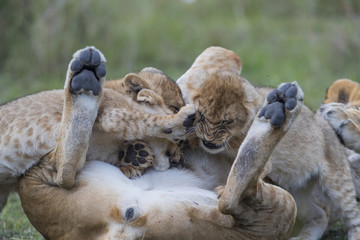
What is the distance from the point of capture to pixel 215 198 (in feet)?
13.9

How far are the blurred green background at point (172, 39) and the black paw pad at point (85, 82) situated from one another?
15.8 feet

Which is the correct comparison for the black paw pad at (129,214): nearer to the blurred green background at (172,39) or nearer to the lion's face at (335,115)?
the lion's face at (335,115)

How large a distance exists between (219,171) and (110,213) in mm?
948

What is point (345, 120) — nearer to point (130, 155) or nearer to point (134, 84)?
point (134, 84)

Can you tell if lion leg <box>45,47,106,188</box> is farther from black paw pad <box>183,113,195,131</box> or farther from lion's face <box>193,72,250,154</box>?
lion's face <box>193,72,250,154</box>

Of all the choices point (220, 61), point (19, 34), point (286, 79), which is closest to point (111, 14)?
point (19, 34)

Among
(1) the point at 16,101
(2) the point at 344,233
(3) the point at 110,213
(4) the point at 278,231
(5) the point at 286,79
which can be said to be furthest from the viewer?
(5) the point at 286,79

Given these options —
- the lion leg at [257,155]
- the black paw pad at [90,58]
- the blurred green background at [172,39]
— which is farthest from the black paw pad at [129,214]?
the blurred green background at [172,39]

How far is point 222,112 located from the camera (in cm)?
436

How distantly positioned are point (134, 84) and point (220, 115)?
0.63 m

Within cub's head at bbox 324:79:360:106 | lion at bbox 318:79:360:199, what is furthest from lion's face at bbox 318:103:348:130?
cub's head at bbox 324:79:360:106

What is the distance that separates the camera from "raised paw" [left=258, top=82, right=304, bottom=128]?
394 centimetres

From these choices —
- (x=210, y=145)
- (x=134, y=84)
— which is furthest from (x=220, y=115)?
(x=134, y=84)

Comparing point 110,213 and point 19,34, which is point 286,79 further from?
point 110,213
